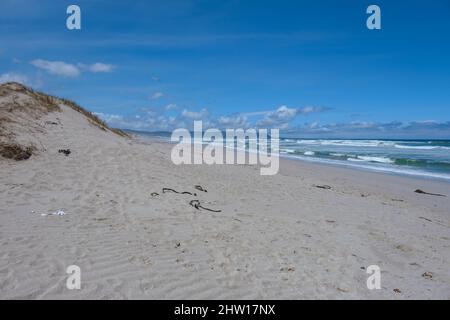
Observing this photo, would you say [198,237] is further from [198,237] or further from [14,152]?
[14,152]

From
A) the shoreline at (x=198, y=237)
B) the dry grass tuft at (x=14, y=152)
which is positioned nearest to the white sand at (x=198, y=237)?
the shoreline at (x=198, y=237)

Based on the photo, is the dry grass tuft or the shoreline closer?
the shoreline

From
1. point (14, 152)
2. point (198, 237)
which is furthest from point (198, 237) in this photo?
point (14, 152)

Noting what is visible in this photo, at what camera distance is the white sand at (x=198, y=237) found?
4.71 meters

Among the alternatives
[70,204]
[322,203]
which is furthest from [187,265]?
[322,203]

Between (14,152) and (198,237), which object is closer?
(198,237)

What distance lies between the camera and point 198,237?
21.3 feet

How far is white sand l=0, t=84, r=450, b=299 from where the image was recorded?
15.5ft

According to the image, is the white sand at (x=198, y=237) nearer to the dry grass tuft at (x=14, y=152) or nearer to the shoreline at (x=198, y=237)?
the shoreline at (x=198, y=237)

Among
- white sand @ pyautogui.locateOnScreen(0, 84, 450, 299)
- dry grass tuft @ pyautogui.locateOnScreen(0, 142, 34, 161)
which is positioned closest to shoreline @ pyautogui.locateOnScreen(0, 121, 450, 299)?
white sand @ pyautogui.locateOnScreen(0, 84, 450, 299)

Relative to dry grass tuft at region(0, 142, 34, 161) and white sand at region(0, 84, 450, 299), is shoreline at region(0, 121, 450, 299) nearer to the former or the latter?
white sand at region(0, 84, 450, 299)

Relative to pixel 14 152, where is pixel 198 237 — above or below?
below
